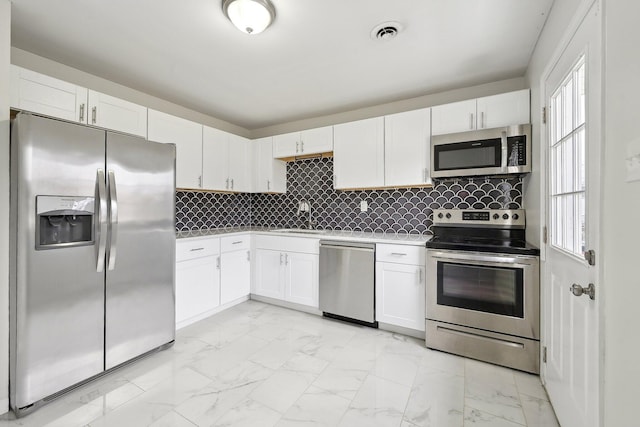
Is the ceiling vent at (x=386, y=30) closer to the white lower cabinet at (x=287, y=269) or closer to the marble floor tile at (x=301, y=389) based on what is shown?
the white lower cabinet at (x=287, y=269)

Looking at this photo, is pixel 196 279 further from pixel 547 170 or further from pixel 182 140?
pixel 547 170

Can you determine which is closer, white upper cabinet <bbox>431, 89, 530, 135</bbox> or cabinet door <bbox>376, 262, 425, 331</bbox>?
white upper cabinet <bbox>431, 89, 530, 135</bbox>

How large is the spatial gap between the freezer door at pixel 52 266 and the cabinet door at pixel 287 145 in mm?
2023

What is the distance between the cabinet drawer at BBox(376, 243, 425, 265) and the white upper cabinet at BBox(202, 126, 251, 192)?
6.76ft

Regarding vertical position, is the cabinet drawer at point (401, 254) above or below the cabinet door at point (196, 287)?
above

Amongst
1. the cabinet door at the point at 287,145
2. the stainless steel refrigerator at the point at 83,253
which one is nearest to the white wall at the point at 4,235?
the stainless steel refrigerator at the point at 83,253

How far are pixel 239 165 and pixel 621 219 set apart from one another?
3565 mm

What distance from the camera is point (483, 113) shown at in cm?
252

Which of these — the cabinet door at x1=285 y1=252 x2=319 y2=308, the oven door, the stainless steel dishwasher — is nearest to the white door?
the oven door

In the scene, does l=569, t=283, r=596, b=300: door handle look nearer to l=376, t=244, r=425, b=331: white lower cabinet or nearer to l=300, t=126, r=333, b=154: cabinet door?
l=376, t=244, r=425, b=331: white lower cabinet

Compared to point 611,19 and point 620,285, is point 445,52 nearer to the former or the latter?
point 611,19

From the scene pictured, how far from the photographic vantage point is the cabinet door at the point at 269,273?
3.36 meters

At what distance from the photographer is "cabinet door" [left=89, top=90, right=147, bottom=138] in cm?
232

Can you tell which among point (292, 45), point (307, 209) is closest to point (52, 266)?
point (292, 45)
